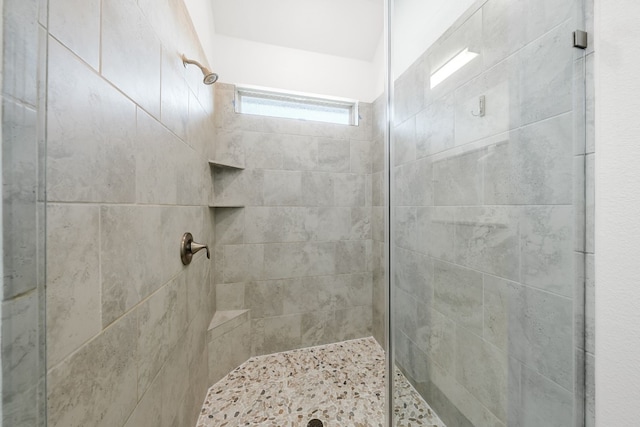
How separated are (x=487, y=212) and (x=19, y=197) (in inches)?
46.8

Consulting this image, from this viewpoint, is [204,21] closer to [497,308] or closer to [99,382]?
[99,382]

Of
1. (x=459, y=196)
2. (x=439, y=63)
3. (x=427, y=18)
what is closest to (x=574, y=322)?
(x=459, y=196)

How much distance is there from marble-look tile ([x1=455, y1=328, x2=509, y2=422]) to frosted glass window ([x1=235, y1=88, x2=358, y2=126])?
158 cm

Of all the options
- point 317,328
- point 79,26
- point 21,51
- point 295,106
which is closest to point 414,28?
point 295,106

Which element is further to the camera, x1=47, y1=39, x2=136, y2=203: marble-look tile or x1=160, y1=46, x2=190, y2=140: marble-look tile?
x1=160, y1=46, x2=190, y2=140: marble-look tile

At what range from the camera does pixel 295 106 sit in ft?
5.79

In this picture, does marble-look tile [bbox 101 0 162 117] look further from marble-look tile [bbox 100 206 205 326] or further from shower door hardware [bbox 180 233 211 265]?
shower door hardware [bbox 180 233 211 265]

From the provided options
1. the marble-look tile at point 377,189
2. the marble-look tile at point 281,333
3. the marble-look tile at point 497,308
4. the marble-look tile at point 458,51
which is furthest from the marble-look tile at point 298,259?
the marble-look tile at point 458,51

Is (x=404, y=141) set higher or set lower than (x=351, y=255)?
higher

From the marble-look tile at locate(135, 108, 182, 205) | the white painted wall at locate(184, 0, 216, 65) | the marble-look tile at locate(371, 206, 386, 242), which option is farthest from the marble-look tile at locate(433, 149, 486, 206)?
the white painted wall at locate(184, 0, 216, 65)

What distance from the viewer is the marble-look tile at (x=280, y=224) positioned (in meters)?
1.64

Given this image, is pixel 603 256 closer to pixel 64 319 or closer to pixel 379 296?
pixel 64 319

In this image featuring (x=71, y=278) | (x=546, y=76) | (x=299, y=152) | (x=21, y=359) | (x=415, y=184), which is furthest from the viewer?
(x=299, y=152)

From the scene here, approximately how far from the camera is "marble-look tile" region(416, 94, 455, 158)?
101 cm
